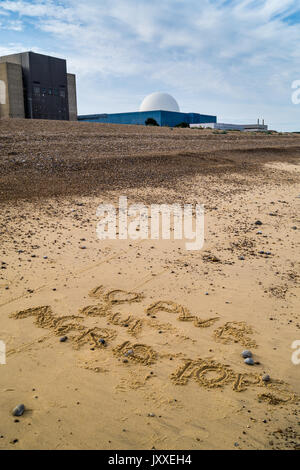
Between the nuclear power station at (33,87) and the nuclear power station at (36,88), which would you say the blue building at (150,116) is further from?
the nuclear power station at (33,87)

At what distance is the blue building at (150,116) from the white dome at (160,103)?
378 cm

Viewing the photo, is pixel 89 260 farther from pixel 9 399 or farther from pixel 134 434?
pixel 134 434

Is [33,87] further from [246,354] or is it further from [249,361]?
[249,361]

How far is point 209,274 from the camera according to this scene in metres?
5.59

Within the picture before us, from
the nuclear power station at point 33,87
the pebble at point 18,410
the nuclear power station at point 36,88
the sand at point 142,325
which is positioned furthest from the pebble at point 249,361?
the nuclear power station at point 33,87

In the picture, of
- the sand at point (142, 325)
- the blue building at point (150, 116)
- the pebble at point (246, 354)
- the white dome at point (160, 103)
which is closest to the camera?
the sand at point (142, 325)

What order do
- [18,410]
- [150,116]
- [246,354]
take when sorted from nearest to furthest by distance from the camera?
[18,410]
[246,354]
[150,116]

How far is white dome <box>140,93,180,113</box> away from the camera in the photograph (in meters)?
71.0

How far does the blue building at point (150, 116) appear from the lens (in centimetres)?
6262

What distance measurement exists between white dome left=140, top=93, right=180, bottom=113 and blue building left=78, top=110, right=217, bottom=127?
3.78 metres

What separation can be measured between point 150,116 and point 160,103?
382 inches

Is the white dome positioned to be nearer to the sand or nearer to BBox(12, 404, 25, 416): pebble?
the sand

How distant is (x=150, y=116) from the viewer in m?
63.4

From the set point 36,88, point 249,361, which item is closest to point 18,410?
point 249,361
